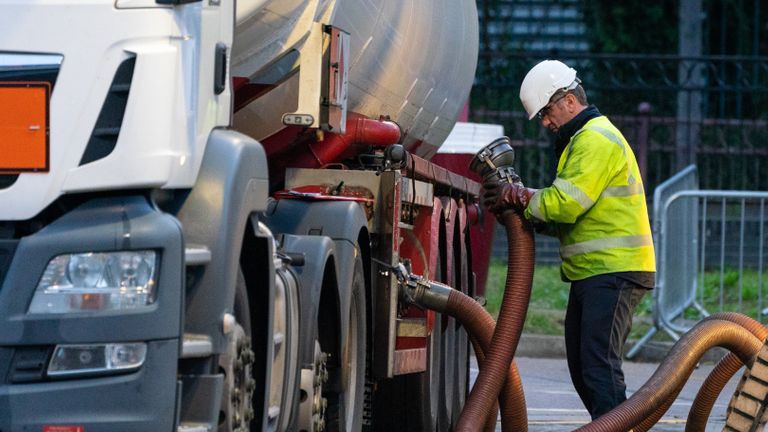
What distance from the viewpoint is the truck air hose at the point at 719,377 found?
818 centimetres

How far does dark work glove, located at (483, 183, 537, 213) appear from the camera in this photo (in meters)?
7.80

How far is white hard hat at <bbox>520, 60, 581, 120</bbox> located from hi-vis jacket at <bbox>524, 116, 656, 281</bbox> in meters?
0.22

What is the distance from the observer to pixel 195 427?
4938 mm

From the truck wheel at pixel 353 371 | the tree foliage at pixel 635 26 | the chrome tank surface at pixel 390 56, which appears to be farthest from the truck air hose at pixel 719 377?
the tree foliage at pixel 635 26

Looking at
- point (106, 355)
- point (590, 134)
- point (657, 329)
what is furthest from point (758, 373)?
point (657, 329)

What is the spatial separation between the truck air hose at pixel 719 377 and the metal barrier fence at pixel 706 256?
6.53m

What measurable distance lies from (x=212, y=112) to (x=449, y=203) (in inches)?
186

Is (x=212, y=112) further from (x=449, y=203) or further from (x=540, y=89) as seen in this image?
(x=449, y=203)

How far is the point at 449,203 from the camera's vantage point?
10.0 m

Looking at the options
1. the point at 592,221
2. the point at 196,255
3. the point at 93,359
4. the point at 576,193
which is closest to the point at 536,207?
the point at 576,193

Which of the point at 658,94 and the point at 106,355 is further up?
the point at 658,94

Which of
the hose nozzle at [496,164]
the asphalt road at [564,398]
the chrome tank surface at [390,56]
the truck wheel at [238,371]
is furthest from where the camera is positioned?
the asphalt road at [564,398]

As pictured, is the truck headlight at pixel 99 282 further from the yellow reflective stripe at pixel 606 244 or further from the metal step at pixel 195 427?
the yellow reflective stripe at pixel 606 244

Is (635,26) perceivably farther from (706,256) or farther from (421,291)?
(421,291)
